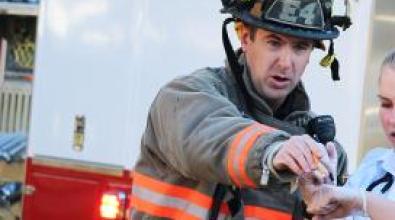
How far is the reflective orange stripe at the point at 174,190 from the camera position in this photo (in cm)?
209

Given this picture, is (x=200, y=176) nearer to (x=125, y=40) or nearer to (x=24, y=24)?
(x=125, y=40)

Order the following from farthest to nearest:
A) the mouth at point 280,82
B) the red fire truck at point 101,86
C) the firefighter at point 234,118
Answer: the red fire truck at point 101,86
the mouth at point 280,82
the firefighter at point 234,118

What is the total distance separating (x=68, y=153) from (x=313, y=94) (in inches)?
47.0

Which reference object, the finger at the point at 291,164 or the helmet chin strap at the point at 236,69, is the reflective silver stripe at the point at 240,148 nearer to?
the finger at the point at 291,164

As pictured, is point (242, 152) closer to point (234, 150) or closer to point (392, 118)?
point (234, 150)

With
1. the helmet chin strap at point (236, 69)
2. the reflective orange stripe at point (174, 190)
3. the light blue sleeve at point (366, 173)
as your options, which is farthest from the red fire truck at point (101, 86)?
the reflective orange stripe at point (174, 190)

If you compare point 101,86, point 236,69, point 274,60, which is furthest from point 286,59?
point 101,86

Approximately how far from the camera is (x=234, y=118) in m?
1.86

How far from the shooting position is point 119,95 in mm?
3795

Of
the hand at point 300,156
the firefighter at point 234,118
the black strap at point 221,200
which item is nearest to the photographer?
the hand at point 300,156

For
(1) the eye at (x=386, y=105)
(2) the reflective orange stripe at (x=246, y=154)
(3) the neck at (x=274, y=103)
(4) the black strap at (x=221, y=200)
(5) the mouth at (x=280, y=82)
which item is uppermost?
(5) the mouth at (x=280, y=82)

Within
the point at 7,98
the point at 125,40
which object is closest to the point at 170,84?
the point at 125,40

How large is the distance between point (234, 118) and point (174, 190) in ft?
1.20

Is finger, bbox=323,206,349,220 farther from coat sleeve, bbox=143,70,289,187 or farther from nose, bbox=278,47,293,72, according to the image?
nose, bbox=278,47,293,72
